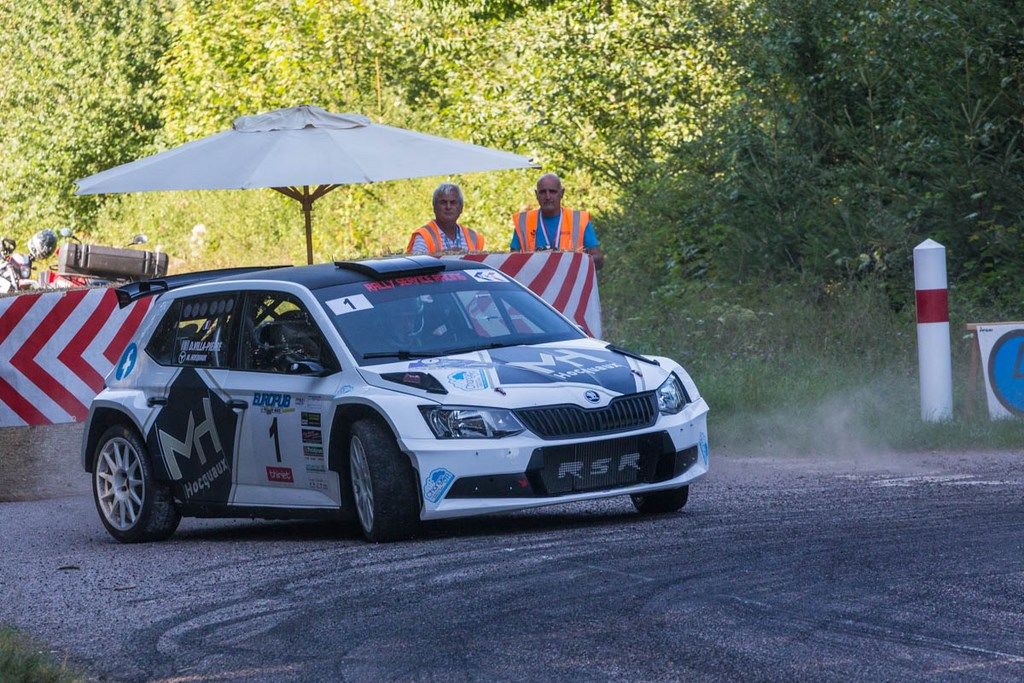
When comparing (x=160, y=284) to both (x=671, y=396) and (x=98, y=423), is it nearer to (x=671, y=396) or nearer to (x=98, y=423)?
(x=98, y=423)

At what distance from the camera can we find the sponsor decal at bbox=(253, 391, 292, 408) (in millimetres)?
10008

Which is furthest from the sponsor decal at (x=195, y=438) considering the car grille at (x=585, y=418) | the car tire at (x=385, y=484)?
A: the car grille at (x=585, y=418)

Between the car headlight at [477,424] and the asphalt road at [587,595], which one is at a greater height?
the car headlight at [477,424]

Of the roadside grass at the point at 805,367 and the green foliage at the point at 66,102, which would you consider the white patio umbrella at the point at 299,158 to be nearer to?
the roadside grass at the point at 805,367

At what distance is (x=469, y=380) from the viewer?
30.6ft

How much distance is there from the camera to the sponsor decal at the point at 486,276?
425 inches

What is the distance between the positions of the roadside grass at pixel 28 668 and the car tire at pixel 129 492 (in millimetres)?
4240

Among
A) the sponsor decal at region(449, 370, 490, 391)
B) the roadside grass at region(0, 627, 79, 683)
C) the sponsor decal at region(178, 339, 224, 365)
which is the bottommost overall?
the roadside grass at region(0, 627, 79, 683)

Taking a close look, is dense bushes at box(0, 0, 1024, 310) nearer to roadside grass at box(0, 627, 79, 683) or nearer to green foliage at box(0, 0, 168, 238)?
green foliage at box(0, 0, 168, 238)

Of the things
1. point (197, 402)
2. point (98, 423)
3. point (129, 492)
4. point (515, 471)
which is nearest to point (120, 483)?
point (129, 492)

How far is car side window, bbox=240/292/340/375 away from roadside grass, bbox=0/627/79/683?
3517 millimetres

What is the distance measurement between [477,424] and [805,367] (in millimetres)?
8495

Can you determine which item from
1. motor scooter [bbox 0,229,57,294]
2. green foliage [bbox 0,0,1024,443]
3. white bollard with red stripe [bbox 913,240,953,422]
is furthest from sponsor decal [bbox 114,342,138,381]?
motor scooter [bbox 0,229,57,294]

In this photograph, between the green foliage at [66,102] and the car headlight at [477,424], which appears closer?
the car headlight at [477,424]
